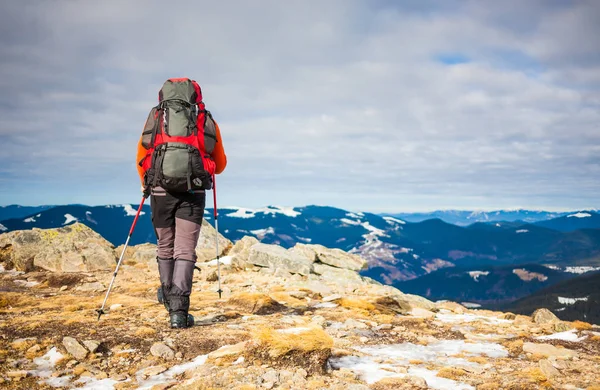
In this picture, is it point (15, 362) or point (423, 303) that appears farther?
point (423, 303)

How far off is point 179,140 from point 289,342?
4.63m

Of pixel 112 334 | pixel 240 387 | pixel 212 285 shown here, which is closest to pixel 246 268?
pixel 212 285

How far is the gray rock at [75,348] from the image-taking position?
20.1 ft

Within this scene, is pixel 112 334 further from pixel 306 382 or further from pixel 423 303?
pixel 423 303

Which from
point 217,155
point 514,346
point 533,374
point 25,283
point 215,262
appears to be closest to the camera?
point 533,374

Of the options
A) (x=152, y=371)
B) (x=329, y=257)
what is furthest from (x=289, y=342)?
(x=329, y=257)

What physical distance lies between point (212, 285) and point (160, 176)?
9.48 m

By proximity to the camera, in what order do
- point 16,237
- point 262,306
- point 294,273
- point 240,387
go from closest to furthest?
point 240,387 → point 262,306 → point 294,273 → point 16,237

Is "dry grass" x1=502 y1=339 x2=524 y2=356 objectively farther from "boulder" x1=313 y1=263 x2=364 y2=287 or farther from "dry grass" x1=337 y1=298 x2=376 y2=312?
"boulder" x1=313 y1=263 x2=364 y2=287

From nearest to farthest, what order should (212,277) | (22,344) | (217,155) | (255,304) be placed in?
(22,344) < (217,155) < (255,304) < (212,277)

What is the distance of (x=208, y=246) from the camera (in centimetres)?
2747

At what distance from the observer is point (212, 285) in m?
15.7

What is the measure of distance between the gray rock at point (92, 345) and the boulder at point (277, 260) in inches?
534

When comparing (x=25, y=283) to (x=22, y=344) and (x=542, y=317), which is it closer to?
(x=22, y=344)
